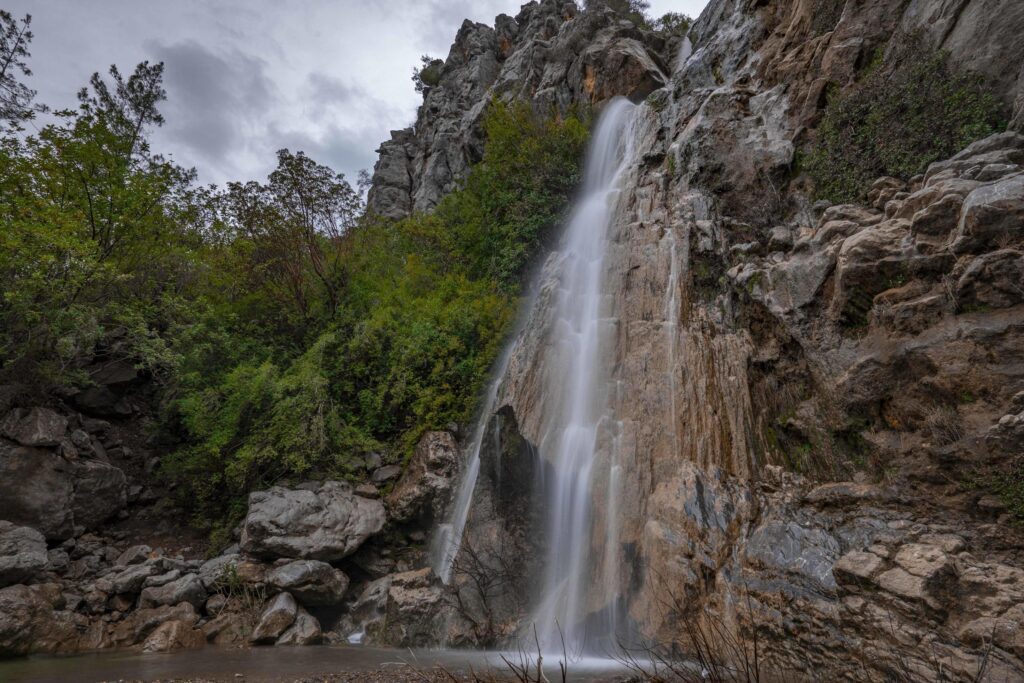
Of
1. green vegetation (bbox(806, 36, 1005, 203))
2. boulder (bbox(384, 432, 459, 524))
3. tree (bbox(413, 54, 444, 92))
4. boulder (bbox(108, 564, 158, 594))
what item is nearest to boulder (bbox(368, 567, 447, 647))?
boulder (bbox(384, 432, 459, 524))

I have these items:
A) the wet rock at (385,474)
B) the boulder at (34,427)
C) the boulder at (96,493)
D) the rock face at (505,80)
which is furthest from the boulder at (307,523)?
the rock face at (505,80)

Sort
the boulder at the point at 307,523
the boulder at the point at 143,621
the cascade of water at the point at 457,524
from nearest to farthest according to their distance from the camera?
the boulder at the point at 143,621
the boulder at the point at 307,523
the cascade of water at the point at 457,524

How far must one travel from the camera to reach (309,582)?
10.1 meters

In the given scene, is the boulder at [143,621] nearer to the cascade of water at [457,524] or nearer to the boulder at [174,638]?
the boulder at [174,638]

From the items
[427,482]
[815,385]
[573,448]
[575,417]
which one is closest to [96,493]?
[427,482]

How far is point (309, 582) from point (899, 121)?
15527 millimetres

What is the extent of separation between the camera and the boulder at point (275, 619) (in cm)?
918

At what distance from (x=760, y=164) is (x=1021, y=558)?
32.5 ft

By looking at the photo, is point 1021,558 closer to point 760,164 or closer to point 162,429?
point 760,164

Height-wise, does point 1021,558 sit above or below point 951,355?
below

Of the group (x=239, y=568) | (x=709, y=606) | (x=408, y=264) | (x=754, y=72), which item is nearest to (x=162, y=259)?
(x=408, y=264)

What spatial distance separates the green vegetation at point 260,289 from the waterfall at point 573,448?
231 cm

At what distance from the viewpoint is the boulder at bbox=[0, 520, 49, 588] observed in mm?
8578

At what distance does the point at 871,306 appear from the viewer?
26.7ft
